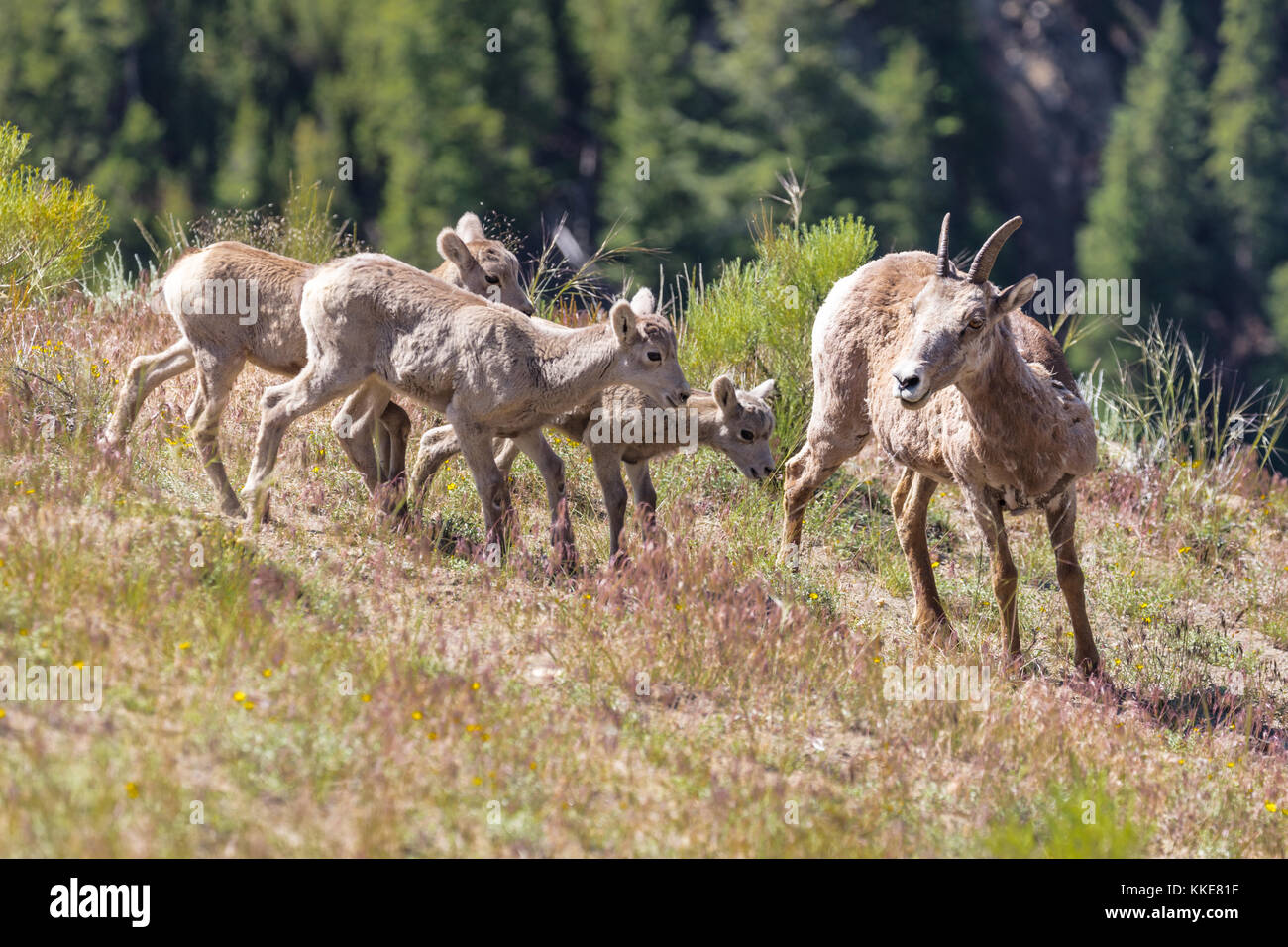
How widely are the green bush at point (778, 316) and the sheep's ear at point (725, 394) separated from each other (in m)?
1.85

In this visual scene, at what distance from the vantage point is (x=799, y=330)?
1092cm

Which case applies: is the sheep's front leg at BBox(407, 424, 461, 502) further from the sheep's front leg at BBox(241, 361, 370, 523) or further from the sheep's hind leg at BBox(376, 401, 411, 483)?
the sheep's front leg at BBox(241, 361, 370, 523)

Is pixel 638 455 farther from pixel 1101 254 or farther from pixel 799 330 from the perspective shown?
pixel 1101 254

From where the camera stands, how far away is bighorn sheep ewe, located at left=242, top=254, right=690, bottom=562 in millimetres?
7527

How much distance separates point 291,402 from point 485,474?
1.04 m

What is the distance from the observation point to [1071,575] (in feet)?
26.2

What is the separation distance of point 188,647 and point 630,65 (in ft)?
162

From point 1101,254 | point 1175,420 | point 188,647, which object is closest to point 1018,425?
point 188,647

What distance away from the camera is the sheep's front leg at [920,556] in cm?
850

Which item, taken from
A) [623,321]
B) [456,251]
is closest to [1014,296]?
[623,321]

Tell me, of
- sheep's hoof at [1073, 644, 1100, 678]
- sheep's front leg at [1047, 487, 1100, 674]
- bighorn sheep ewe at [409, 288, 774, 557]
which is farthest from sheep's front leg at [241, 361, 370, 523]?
sheep's hoof at [1073, 644, 1100, 678]

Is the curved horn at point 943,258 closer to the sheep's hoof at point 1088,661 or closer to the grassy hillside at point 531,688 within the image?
the grassy hillside at point 531,688

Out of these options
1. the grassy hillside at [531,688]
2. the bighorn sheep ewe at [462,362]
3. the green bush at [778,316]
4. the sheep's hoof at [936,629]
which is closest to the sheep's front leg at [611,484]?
the grassy hillside at [531,688]

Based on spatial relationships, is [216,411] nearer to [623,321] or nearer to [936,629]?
[623,321]
